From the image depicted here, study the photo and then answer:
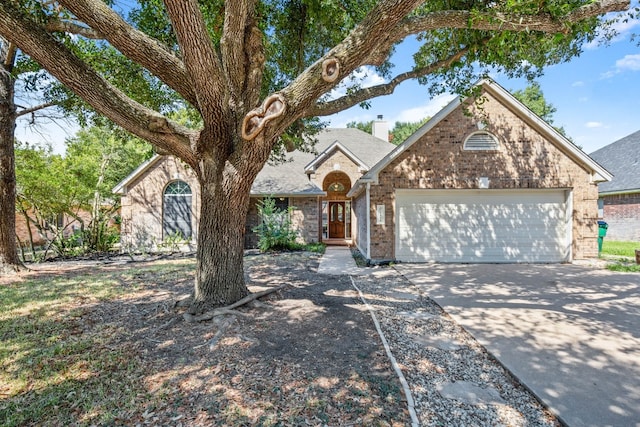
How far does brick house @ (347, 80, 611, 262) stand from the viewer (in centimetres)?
995

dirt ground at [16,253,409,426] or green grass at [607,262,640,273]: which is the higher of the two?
dirt ground at [16,253,409,426]

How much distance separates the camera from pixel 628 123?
19562mm

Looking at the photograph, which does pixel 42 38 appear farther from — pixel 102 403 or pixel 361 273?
pixel 361 273

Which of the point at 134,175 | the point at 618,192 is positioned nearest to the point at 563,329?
the point at 134,175

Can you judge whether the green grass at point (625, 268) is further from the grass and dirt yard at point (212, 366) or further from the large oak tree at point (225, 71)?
the grass and dirt yard at point (212, 366)

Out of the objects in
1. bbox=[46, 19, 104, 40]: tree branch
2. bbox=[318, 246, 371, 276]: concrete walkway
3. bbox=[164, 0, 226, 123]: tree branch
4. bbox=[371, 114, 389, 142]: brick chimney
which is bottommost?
bbox=[318, 246, 371, 276]: concrete walkway

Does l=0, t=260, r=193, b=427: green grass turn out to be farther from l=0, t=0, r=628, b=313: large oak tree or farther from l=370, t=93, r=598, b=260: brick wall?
l=370, t=93, r=598, b=260: brick wall

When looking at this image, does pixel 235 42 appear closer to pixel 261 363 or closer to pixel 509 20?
pixel 509 20

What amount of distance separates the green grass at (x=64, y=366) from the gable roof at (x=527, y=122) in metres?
8.21

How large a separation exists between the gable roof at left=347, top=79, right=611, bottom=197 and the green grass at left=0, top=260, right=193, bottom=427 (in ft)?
26.9

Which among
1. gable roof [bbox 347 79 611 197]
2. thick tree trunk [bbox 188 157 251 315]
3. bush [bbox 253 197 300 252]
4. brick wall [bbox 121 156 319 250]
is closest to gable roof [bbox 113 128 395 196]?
brick wall [bbox 121 156 319 250]

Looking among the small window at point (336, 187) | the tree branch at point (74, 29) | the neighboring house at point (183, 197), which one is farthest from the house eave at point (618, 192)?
the tree branch at point (74, 29)

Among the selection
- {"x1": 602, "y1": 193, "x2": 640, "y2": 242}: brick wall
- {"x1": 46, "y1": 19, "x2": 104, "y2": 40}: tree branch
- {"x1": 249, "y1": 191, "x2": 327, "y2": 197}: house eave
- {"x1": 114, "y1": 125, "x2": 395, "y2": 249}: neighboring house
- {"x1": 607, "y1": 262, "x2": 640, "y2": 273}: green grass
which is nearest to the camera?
{"x1": 46, "y1": 19, "x2": 104, "y2": 40}: tree branch

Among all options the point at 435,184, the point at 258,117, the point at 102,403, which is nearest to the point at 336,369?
the point at 102,403
